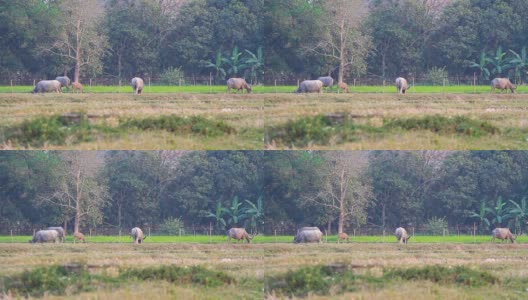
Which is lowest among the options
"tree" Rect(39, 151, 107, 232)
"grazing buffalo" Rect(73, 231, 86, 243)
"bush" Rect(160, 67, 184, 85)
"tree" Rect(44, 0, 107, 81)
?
"grazing buffalo" Rect(73, 231, 86, 243)

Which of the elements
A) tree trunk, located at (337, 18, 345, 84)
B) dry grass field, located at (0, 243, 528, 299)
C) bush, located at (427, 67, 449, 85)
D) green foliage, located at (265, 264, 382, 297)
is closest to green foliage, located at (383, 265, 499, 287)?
dry grass field, located at (0, 243, 528, 299)

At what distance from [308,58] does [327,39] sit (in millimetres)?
809

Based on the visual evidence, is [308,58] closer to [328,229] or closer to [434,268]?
[328,229]

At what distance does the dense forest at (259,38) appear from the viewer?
101 ft

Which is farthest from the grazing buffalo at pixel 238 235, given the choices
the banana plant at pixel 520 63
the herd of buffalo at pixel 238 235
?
the banana plant at pixel 520 63

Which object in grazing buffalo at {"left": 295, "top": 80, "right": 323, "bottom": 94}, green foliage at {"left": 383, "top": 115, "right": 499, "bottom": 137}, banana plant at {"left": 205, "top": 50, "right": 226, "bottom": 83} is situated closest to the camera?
green foliage at {"left": 383, "top": 115, "right": 499, "bottom": 137}

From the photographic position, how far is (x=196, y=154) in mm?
28203

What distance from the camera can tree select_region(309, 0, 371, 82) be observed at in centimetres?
3231

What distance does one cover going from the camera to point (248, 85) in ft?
104

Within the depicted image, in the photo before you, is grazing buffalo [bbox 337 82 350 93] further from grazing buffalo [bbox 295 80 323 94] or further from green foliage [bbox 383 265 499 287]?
green foliage [bbox 383 265 499 287]

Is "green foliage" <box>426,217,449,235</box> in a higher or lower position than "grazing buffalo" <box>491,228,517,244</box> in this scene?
higher

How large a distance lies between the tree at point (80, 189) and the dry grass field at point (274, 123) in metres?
0.55

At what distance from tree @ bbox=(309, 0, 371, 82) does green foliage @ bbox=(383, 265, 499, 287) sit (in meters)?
8.55

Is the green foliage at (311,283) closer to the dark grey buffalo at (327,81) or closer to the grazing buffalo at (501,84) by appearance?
the dark grey buffalo at (327,81)
